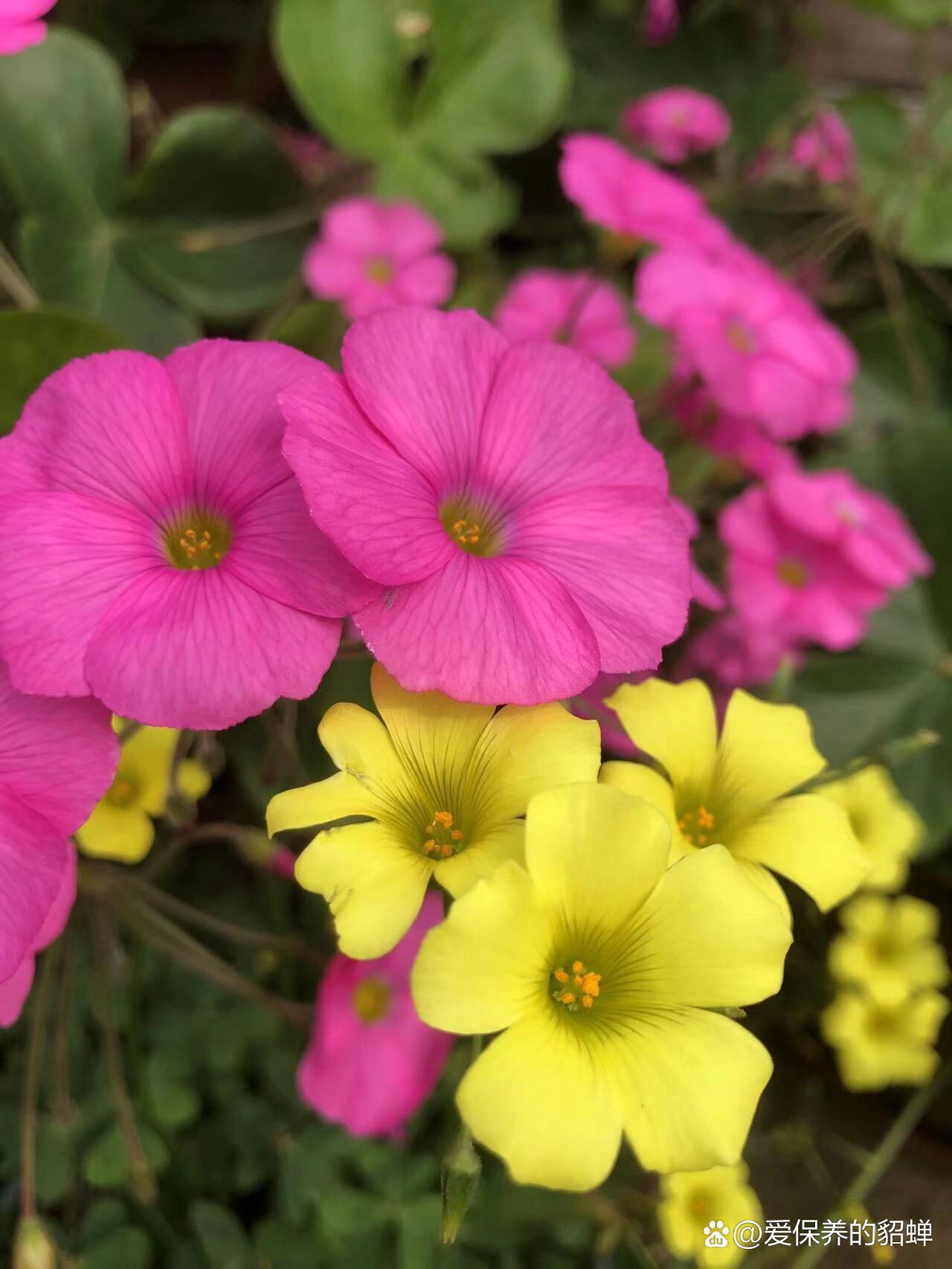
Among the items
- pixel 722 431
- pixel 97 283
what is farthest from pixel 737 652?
pixel 97 283

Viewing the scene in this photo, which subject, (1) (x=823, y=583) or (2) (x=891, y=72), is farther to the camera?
(2) (x=891, y=72)

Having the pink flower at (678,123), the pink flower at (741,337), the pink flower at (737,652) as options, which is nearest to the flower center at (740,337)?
the pink flower at (741,337)

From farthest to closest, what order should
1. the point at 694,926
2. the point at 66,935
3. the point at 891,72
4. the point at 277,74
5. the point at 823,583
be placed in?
the point at 891,72 → the point at 277,74 → the point at 823,583 → the point at 66,935 → the point at 694,926

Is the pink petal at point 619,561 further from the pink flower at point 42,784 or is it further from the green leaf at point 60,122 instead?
the green leaf at point 60,122

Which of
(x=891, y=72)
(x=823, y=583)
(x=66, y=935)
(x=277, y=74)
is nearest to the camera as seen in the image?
(x=66, y=935)

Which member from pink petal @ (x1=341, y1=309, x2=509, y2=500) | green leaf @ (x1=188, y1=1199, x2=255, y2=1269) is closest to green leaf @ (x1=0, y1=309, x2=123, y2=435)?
pink petal @ (x1=341, y1=309, x2=509, y2=500)

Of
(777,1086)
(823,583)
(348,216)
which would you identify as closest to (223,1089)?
(777,1086)

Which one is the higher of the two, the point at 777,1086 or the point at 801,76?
the point at 801,76

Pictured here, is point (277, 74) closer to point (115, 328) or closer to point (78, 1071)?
point (115, 328)
